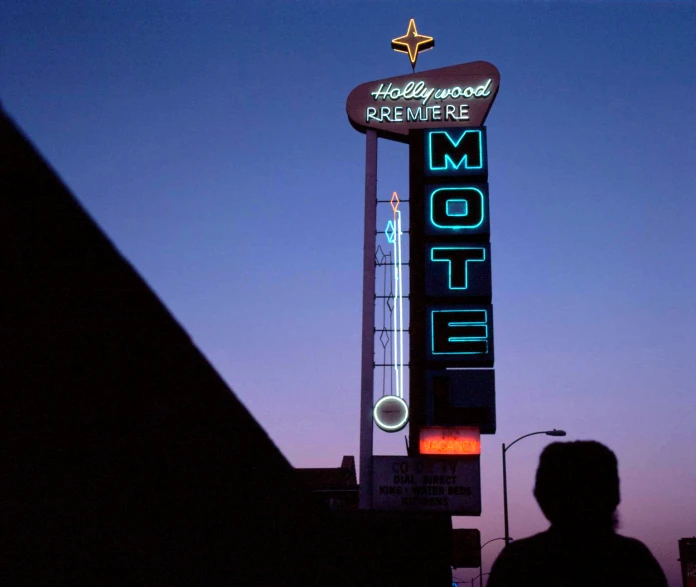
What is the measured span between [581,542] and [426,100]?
65.2ft

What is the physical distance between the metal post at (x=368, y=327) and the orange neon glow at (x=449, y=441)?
1543 millimetres

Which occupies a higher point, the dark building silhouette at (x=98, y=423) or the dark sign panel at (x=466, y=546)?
the dark building silhouette at (x=98, y=423)

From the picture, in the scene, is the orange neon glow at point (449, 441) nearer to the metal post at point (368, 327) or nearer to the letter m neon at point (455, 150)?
the metal post at point (368, 327)

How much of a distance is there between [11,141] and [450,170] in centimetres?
1855

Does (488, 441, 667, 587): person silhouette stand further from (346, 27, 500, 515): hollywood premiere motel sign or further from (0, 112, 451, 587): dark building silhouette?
(346, 27, 500, 515): hollywood premiere motel sign

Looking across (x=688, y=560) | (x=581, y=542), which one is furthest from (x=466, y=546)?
(x=688, y=560)

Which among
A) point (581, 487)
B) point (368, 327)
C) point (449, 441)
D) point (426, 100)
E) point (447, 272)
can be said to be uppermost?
point (426, 100)

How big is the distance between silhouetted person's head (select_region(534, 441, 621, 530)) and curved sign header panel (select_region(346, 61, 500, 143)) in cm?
1894

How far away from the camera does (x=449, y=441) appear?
1806 centimetres

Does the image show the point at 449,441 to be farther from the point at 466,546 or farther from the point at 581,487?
the point at 581,487

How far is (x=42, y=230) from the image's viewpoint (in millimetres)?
2408

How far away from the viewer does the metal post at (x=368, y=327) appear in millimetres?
18547

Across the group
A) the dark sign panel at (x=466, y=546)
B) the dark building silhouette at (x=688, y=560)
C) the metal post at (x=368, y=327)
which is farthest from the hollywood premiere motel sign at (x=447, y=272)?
the dark building silhouette at (x=688, y=560)

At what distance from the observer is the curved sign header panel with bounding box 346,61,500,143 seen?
2142 cm
